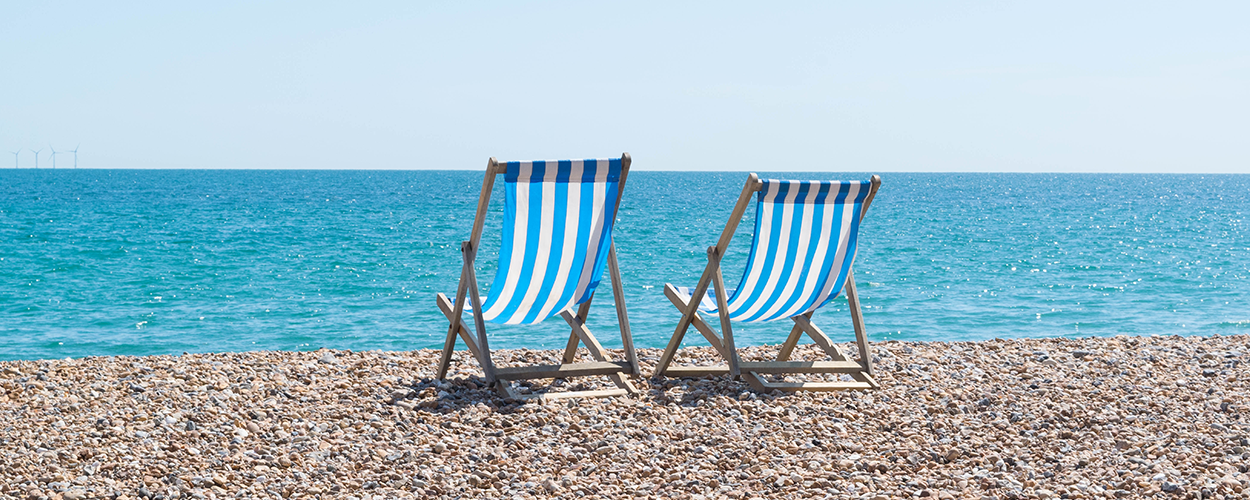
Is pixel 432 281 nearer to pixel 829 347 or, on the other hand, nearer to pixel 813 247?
pixel 829 347

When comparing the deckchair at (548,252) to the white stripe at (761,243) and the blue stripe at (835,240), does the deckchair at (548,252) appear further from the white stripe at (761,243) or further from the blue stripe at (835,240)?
the blue stripe at (835,240)

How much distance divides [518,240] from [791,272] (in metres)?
1.23

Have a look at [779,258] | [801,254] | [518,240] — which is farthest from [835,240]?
[518,240]

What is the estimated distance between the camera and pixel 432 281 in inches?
540

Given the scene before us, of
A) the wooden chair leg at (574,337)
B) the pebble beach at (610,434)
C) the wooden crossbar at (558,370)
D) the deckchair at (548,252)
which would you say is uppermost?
the deckchair at (548,252)

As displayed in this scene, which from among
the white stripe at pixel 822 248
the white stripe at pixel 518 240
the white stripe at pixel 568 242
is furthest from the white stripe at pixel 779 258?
the white stripe at pixel 518 240

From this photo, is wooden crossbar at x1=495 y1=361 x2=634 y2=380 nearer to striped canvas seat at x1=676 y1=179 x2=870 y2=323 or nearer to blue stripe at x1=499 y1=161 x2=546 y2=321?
blue stripe at x1=499 y1=161 x2=546 y2=321

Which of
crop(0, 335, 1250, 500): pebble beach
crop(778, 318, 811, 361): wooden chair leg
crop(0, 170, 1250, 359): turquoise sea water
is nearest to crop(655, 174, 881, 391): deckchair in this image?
crop(0, 335, 1250, 500): pebble beach

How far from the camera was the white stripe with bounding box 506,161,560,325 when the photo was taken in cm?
425

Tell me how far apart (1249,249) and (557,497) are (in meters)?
21.9

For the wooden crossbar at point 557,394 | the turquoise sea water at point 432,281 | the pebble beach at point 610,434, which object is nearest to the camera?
Result: the pebble beach at point 610,434

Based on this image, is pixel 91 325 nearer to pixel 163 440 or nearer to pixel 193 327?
pixel 193 327

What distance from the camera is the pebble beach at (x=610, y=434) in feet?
10.5

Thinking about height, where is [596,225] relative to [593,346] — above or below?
above
